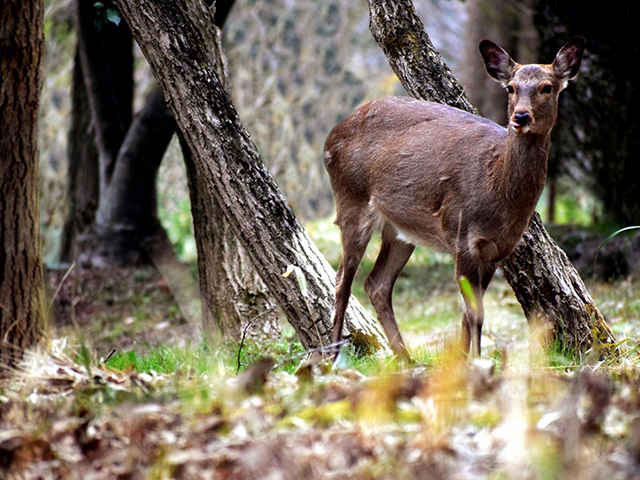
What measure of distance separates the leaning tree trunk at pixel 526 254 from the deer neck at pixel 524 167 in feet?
1.97

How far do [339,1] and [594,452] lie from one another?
46.6 feet

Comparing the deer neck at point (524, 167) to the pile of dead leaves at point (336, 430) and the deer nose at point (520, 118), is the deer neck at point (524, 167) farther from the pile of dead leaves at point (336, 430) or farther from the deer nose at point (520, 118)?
the pile of dead leaves at point (336, 430)

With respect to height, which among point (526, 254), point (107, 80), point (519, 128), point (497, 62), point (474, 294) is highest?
point (497, 62)

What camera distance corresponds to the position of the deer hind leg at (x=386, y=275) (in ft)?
19.6

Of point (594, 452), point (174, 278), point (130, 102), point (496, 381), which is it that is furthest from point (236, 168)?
point (130, 102)

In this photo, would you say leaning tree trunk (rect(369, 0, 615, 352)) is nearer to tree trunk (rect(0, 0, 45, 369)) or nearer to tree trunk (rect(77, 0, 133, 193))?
tree trunk (rect(0, 0, 45, 369))

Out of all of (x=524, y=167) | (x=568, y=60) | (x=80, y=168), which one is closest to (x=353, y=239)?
(x=524, y=167)

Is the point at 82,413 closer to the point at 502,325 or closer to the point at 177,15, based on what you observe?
the point at 177,15

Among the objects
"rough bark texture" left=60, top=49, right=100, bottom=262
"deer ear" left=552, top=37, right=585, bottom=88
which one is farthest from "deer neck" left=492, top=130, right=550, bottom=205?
"rough bark texture" left=60, top=49, right=100, bottom=262

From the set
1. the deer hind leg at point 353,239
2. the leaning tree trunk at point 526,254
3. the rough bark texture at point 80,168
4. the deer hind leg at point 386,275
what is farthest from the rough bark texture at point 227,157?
the rough bark texture at point 80,168

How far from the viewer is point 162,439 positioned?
3.00 metres

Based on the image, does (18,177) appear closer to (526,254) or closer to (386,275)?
(386,275)

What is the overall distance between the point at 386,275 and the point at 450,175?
1105 millimetres

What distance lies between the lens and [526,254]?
17.8ft
